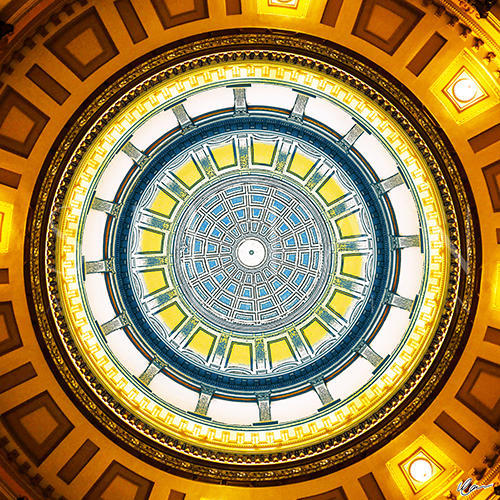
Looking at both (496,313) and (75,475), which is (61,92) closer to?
(75,475)

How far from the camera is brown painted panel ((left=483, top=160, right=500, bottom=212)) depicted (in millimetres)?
11188

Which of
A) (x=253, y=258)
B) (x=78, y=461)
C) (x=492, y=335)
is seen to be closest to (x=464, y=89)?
(x=492, y=335)

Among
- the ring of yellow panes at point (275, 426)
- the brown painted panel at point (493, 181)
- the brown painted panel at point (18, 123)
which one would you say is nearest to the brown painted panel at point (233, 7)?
the ring of yellow panes at point (275, 426)

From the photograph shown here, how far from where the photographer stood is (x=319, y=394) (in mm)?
16328

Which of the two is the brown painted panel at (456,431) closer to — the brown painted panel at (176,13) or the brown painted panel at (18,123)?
A: the brown painted panel at (176,13)

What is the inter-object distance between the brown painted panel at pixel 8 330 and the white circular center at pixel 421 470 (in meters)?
13.5

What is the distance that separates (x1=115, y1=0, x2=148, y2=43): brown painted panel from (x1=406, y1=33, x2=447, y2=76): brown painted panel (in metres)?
7.58

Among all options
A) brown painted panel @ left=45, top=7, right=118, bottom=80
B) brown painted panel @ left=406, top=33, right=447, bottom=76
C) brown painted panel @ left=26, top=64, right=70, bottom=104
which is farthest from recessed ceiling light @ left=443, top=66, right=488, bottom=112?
brown painted panel @ left=26, top=64, right=70, bottom=104

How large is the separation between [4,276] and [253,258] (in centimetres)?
1226

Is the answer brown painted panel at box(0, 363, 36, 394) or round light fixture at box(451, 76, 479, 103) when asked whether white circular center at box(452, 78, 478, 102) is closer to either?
round light fixture at box(451, 76, 479, 103)

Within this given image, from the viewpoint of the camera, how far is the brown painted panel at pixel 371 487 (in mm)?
13000

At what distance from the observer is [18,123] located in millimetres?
10875

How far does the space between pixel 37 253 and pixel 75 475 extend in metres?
7.35
